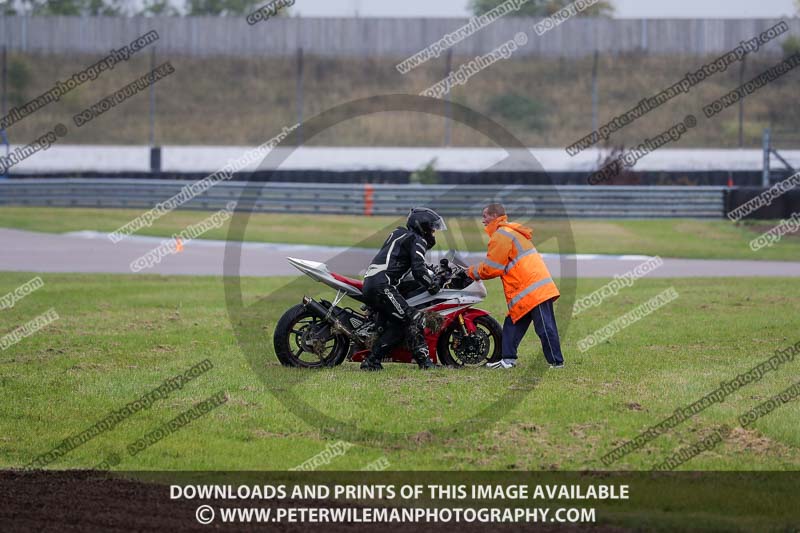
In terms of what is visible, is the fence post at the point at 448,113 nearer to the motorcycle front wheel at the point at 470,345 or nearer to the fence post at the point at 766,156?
the fence post at the point at 766,156

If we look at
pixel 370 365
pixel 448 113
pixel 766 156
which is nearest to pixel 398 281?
pixel 370 365

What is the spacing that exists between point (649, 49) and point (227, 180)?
52.2 ft

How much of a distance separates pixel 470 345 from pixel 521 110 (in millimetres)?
29204

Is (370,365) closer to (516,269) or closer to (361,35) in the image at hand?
(516,269)

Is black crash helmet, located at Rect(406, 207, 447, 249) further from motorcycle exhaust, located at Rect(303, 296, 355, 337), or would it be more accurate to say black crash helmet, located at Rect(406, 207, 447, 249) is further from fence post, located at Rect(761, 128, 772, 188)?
fence post, located at Rect(761, 128, 772, 188)

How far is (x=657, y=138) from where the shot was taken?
3569 centimetres

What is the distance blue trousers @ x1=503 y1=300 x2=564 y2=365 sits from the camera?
10930 mm

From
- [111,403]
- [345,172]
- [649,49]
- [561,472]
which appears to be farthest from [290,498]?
[649,49]

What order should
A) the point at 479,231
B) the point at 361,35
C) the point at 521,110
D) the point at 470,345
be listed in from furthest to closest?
1. the point at 361,35
2. the point at 521,110
3. the point at 479,231
4. the point at 470,345

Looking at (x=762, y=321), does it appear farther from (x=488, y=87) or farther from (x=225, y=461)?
(x=488, y=87)

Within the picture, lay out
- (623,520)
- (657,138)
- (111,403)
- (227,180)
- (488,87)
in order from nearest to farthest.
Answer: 1. (623,520)
2. (111,403)
3. (227,180)
4. (657,138)
5. (488,87)

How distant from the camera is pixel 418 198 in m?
29.6

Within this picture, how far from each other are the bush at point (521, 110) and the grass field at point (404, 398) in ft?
79.9

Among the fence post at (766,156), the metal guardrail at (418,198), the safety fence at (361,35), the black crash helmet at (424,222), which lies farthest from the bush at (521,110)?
the black crash helmet at (424,222)
